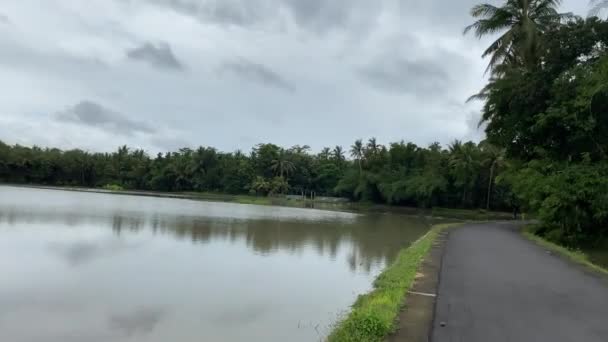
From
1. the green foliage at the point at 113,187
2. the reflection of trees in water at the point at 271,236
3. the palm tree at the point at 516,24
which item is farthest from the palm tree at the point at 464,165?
the green foliage at the point at 113,187

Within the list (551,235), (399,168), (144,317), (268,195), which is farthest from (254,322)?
(268,195)

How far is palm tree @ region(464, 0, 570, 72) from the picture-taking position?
68.4 ft

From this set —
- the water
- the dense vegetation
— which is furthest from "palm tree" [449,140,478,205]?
the water

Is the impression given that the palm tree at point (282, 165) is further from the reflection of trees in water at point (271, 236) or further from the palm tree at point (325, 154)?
the reflection of trees in water at point (271, 236)

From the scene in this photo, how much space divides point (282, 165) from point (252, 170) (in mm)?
5734

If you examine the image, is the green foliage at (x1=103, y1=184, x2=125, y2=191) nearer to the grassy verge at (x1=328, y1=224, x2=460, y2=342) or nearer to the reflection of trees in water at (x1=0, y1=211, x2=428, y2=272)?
the reflection of trees in water at (x1=0, y1=211, x2=428, y2=272)

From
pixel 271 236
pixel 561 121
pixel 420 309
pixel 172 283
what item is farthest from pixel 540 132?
pixel 172 283

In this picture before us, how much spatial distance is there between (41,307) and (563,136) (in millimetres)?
17796

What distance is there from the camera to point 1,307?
7.16 meters

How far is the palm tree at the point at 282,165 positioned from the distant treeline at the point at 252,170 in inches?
6.8

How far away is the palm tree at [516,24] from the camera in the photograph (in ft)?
68.4

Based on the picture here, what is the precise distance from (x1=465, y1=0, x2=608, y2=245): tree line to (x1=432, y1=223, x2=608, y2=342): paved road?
4.03m

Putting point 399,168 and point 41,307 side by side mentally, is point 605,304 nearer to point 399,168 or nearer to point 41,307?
point 41,307

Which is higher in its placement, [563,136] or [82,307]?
[563,136]
